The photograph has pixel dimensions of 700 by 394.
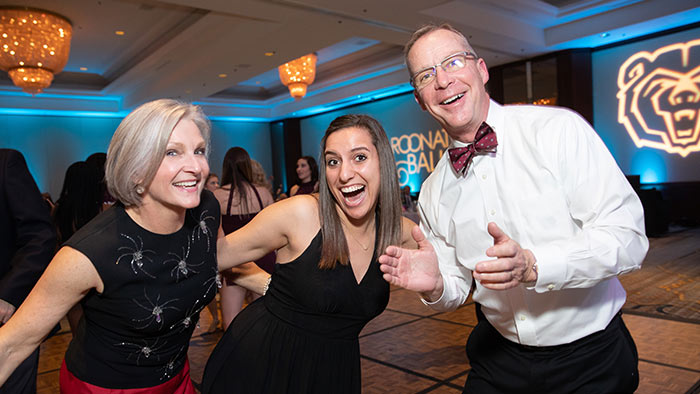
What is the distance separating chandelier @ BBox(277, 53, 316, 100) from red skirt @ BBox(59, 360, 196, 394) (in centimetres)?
842

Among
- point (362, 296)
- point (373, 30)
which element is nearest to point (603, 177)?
point (362, 296)

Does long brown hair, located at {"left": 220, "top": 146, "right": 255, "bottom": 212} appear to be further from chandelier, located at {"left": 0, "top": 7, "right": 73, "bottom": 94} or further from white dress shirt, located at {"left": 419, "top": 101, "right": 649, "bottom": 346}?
chandelier, located at {"left": 0, "top": 7, "right": 73, "bottom": 94}

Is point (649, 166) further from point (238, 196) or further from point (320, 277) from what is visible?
point (320, 277)

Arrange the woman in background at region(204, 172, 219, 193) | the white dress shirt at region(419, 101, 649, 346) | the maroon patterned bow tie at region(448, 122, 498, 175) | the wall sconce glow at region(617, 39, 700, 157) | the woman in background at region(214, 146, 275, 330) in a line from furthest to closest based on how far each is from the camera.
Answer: the wall sconce glow at region(617, 39, 700, 157)
the woman in background at region(204, 172, 219, 193)
the woman in background at region(214, 146, 275, 330)
the maroon patterned bow tie at region(448, 122, 498, 175)
the white dress shirt at region(419, 101, 649, 346)

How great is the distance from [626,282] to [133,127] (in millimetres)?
5367

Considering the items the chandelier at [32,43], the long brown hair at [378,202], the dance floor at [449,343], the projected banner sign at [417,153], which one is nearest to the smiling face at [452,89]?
the long brown hair at [378,202]

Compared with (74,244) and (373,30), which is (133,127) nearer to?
(74,244)

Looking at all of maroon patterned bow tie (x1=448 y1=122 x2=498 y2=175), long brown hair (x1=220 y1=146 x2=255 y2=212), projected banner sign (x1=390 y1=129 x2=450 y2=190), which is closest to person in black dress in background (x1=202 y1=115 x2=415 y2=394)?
maroon patterned bow tie (x1=448 y1=122 x2=498 y2=175)

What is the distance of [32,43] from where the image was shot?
7285 mm

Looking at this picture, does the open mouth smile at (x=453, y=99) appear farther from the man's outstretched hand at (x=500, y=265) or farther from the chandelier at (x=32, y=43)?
the chandelier at (x=32, y=43)

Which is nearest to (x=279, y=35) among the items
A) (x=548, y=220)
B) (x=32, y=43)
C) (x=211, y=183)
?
(x=211, y=183)

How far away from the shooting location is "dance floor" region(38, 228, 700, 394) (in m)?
2.95

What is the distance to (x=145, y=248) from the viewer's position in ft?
4.90

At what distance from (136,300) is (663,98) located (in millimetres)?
9541
